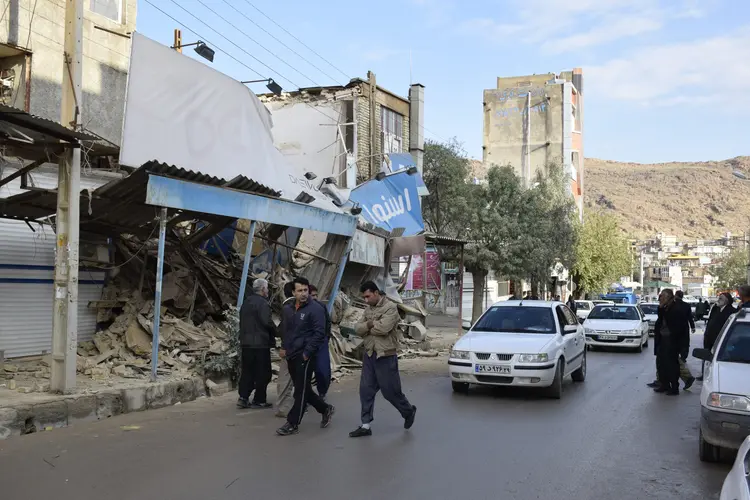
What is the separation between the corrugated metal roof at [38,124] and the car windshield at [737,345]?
7.69m

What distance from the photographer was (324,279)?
14891mm

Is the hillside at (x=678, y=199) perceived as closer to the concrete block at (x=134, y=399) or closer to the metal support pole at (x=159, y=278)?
the metal support pole at (x=159, y=278)

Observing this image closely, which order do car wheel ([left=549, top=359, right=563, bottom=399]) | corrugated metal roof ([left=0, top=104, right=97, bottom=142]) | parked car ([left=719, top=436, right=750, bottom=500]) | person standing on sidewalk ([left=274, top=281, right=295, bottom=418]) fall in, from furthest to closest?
1. car wheel ([left=549, top=359, right=563, bottom=399])
2. person standing on sidewalk ([left=274, top=281, right=295, bottom=418])
3. corrugated metal roof ([left=0, top=104, right=97, bottom=142])
4. parked car ([left=719, top=436, right=750, bottom=500])

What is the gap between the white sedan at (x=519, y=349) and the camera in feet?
34.0

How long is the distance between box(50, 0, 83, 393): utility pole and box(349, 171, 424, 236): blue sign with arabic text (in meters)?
10.6

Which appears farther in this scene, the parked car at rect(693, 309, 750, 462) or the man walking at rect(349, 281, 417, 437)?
the man walking at rect(349, 281, 417, 437)

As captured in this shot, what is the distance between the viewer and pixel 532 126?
190 feet

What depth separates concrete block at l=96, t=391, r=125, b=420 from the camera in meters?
8.74

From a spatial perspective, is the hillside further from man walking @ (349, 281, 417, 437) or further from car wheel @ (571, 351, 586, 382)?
man walking @ (349, 281, 417, 437)

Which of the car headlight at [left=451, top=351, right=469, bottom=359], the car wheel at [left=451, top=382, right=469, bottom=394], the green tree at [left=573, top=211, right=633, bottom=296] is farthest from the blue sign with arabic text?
the green tree at [left=573, top=211, right=633, bottom=296]

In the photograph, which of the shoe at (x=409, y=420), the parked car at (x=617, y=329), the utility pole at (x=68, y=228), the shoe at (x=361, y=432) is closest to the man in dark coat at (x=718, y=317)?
the shoe at (x=409, y=420)

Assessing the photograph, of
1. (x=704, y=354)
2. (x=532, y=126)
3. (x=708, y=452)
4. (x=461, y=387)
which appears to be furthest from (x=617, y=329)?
(x=532, y=126)

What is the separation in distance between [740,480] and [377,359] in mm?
4658

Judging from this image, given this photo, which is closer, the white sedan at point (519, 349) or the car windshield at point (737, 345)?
the car windshield at point (737, 345)
